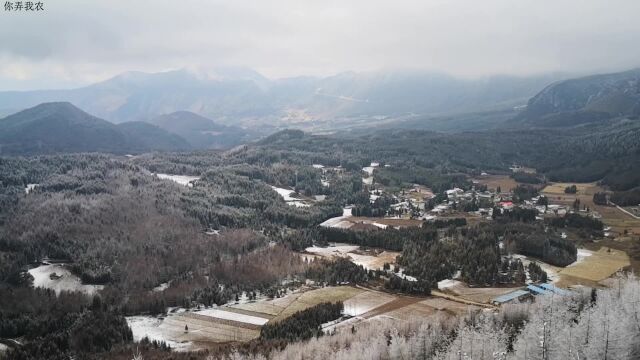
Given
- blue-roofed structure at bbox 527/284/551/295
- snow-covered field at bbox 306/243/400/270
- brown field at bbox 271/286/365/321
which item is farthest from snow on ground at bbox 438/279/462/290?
snow-covered field at bbox 306/243/400/270

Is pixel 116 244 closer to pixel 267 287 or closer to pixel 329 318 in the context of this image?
pixel 267 287

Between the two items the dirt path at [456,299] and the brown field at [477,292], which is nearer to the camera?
the dirt path at [456,299]

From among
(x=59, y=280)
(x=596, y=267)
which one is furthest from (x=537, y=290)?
(x=59, y=280)

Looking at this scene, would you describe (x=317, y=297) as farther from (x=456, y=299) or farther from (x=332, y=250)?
(x=332, y=250)

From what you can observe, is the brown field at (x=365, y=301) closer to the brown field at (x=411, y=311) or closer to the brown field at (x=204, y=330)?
the brown field at (x=411, y=311)

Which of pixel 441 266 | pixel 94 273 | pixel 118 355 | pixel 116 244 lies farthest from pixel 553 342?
pixel 116 244

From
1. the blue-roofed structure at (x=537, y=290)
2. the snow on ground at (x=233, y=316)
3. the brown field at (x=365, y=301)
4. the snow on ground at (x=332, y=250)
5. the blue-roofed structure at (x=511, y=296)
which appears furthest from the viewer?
the snow on ground at (x=332, y=250)

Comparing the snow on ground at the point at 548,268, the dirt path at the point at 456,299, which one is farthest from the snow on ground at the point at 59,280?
the snow on ground at the point at 548,268
